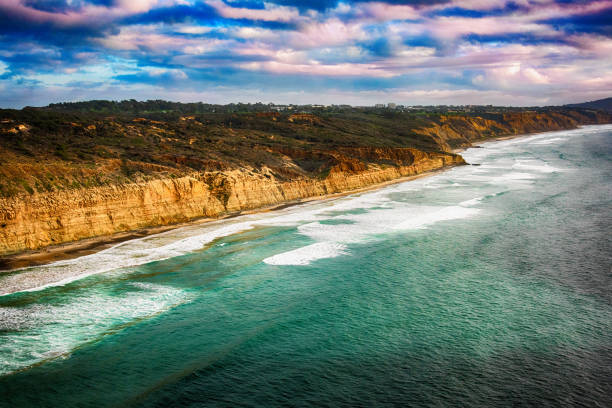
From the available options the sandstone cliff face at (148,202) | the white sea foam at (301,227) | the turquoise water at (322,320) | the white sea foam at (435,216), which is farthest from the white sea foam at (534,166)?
the turquoise water at (322,320)

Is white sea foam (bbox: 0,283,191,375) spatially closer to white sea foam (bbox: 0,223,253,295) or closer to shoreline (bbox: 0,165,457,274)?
white sea foam (bbox: 0,223,253,295)

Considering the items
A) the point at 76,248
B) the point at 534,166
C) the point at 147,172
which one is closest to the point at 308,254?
the point at 76,248

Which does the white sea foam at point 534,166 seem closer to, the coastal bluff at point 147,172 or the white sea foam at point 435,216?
the coastal bluff at point 147,172

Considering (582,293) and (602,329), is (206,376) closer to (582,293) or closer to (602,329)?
(602,329)

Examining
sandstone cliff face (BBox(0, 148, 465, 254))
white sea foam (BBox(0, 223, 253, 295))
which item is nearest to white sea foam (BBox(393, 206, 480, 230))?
white sea foam (BBox(0, 223, 253, 295))

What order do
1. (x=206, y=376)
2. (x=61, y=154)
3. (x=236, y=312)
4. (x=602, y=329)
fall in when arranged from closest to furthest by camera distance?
(x=206, y=376)
(x=602, y=329)
(x=236, y=312)
(x=61, y=154)

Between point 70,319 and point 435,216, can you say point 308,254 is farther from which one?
point 435,216

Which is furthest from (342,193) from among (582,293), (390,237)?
(582,293)
